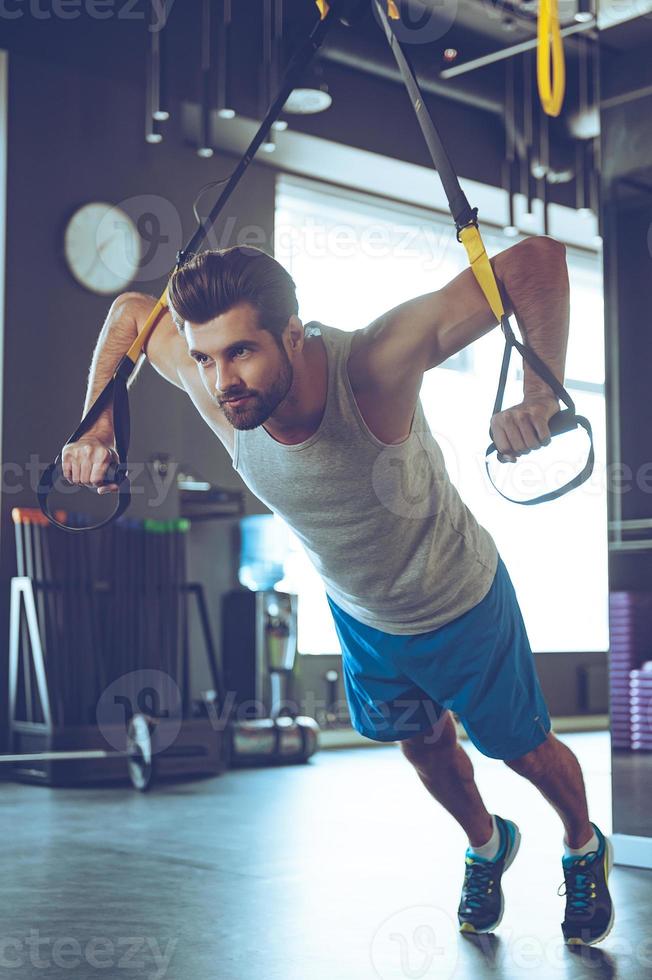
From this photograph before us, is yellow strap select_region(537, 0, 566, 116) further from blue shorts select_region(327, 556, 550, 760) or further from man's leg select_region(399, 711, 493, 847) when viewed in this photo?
man's leg select_region(399, 711, 493, 847)

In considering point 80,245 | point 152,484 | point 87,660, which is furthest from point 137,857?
point 80,245

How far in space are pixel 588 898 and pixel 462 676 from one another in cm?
54

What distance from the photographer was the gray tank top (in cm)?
190

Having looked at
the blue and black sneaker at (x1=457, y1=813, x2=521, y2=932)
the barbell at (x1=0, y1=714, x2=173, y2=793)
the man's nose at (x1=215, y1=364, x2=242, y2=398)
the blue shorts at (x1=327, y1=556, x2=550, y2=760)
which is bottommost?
the barbell at (x1=0, y1=714, x2=173, y2=793)

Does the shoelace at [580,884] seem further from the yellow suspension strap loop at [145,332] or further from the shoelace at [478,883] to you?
the yellow suspension strap loop at [145,332]

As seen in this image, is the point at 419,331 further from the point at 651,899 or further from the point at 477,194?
the point at 477,194

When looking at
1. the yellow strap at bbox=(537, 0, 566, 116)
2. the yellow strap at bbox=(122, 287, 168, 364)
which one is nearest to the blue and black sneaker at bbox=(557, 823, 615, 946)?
the yellow strap at bbox=(122, 287, 168, 364)

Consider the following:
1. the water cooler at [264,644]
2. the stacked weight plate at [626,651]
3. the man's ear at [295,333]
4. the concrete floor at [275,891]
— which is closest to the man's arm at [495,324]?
the man's ear at [295,333]

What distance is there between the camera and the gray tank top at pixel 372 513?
6.23 feet

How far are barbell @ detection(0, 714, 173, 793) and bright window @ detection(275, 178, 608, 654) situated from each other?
74.3 inches

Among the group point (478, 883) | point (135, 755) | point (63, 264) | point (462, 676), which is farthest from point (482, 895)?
point (63, 264)

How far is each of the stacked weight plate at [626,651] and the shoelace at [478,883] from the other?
861 mm

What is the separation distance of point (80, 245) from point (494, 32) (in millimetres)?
2657

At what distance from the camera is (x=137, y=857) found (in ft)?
10.5
